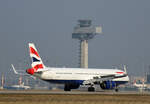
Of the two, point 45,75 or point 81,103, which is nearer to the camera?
point 81,103

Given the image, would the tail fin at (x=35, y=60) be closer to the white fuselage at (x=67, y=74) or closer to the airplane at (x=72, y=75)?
the airplane at (x=72, y=75)

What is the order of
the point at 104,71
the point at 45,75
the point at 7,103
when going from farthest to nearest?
the point at 104,71 < the point at 45,75 < the point at 7,103

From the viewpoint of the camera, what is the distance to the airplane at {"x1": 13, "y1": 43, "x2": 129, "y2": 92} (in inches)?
3632

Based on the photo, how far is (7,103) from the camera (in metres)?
56.9

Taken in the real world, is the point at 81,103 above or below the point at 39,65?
below

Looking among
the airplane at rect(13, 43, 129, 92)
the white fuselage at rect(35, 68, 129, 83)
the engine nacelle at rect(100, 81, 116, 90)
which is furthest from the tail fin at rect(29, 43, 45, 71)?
the engine nacelle at rect(100, 81, 116, 90)

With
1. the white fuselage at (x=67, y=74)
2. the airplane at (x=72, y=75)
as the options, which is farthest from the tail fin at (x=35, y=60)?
the white fuselage at (x=67, y=74)

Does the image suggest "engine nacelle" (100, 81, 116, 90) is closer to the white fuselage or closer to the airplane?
the airplane

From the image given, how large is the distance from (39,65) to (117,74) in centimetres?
1478

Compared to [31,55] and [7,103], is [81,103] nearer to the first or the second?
[7,103]

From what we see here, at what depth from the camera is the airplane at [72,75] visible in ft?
303

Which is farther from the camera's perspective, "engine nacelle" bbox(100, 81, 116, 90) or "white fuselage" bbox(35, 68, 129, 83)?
"engine nacelle" bbox(100, 81, 116, 90)

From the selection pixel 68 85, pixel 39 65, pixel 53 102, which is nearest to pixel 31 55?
pixel 39 65

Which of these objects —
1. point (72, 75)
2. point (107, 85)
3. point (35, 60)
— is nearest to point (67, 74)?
point (72, 75)
